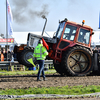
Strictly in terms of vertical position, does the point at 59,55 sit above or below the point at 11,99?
above

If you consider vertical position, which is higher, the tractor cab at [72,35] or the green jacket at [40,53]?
the tractor cab at [72,35]

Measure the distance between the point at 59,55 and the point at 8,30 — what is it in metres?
11.4

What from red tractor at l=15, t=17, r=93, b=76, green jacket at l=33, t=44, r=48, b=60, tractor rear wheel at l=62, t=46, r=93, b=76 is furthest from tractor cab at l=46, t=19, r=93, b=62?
green jacket at l=33, t=44, r=48, b=60

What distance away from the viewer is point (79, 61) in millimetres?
13523

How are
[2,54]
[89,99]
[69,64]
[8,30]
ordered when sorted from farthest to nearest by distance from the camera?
[8,30], [2,54], [69,64], [89,99]

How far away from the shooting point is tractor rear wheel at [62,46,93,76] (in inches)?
521

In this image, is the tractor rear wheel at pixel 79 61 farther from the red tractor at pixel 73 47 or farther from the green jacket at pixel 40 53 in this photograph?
the green jacket at pixel 40 53

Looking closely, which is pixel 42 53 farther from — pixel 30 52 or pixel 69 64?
pixel 30 52

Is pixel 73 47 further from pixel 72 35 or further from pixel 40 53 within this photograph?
pixel 40 53

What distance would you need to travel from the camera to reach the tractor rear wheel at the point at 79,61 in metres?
13.2

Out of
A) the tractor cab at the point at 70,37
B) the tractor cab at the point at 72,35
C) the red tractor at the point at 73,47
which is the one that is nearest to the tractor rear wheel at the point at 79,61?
the red tractor at the point at 73,47

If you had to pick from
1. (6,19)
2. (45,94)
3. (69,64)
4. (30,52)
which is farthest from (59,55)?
(6,19)

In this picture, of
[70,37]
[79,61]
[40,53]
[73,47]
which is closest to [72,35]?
[70,37]

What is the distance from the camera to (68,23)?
13.5 meters
